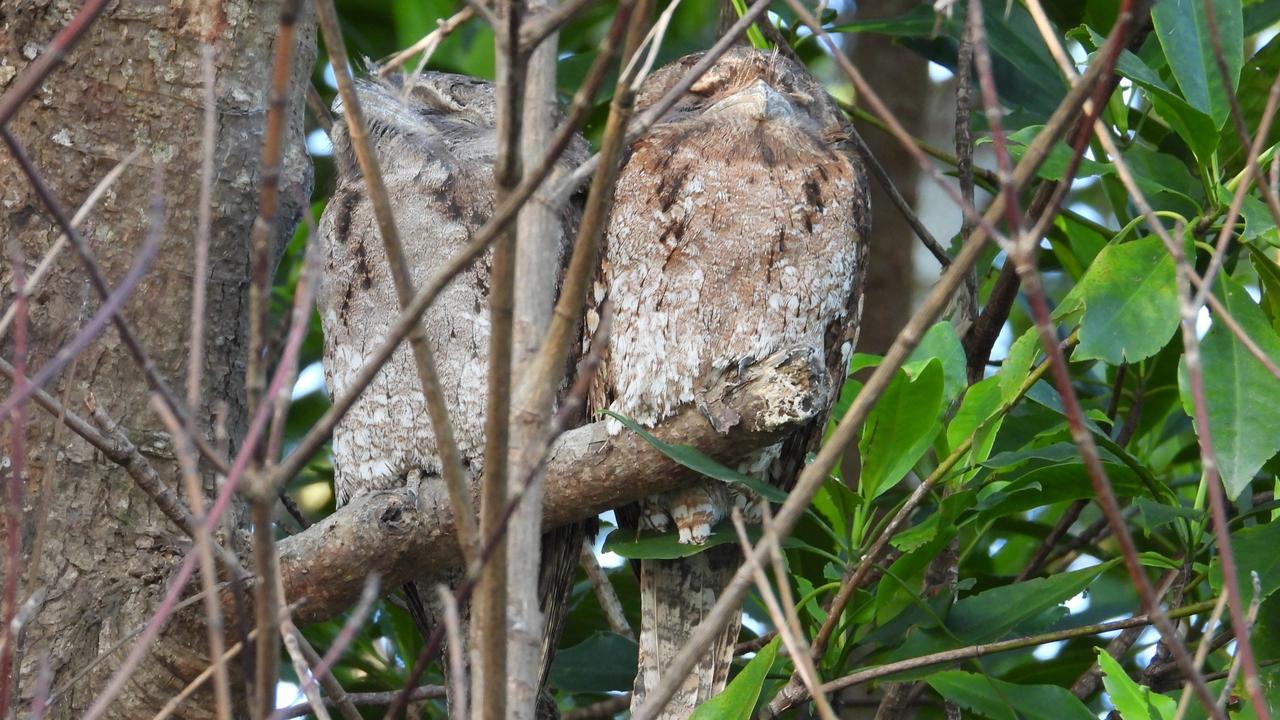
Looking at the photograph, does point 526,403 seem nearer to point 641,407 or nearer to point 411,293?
point 411,293

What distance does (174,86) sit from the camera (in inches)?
90.4

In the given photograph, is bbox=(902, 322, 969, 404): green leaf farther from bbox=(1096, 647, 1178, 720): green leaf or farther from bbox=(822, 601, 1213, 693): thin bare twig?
bbox=(1096, 647, 1178, 720): green leaf

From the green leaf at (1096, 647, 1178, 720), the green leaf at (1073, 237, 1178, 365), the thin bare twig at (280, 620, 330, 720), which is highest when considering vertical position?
the green leaf at (1073, 237, 1178, 365)

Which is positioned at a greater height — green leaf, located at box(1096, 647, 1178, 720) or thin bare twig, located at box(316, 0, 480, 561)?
thin bare twig, located at box(316, 0, 480, 561)

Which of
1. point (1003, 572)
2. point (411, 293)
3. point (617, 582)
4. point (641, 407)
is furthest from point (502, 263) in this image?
point (1003, 572)

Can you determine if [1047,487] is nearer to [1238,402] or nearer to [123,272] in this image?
[1238,402]

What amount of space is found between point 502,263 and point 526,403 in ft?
0.66

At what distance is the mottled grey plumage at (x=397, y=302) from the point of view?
2580 millimetres

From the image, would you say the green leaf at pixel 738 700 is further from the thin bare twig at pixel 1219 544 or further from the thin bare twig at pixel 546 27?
the thin bare twig at pixel 546 27

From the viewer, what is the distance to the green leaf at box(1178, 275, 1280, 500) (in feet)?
6.33

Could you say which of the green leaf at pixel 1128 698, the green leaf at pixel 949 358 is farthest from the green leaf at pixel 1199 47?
the green leaf at pixel 1128 698

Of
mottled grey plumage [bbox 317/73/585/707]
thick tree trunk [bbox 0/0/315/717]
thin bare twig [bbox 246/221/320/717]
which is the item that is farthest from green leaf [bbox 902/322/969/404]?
thin bare twig [bbox 246/221/320/717]

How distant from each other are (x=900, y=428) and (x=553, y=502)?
0.58 m

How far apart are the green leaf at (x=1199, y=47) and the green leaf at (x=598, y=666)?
5.03 feet
